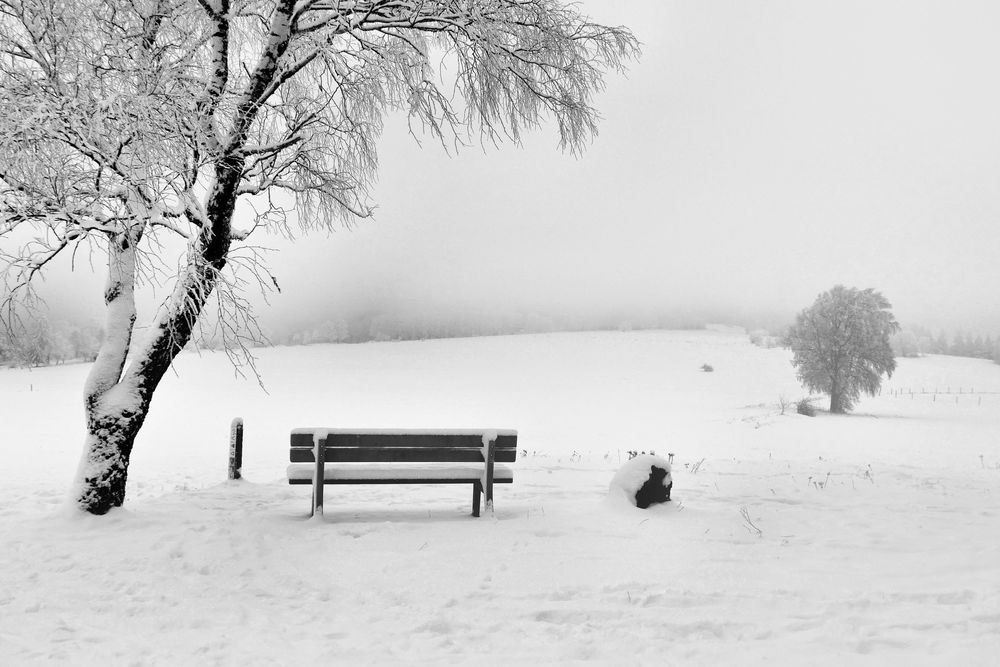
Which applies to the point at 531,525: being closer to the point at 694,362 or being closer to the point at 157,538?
the point at 157,538

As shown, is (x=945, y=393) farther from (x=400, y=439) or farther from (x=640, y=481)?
(x=400, y=439)

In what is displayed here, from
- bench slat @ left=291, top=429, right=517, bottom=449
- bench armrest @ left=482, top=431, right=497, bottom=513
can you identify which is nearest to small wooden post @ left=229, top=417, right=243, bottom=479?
bench slat @ left=291, top=429, right=517, bottom=449

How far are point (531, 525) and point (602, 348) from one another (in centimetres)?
4768

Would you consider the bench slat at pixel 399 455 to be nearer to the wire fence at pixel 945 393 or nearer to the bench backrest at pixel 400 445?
the bench backrest at pixel 400 445

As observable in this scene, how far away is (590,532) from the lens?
5695 millimetres

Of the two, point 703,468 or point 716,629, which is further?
point 703,468

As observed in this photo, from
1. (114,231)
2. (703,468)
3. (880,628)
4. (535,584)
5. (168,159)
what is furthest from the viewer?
(703,468)

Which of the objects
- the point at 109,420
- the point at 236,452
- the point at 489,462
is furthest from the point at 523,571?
the point at 236,452

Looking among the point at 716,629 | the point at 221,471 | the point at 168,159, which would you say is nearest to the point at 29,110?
the point at 168,159

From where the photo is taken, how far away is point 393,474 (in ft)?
20.6

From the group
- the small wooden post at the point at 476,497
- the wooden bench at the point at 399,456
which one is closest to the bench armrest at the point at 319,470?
the wooden bench at the point at 399,456

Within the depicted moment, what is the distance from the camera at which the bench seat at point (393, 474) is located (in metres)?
6.21

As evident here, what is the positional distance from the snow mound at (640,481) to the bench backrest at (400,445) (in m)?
1.22

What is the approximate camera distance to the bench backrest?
6234 millimetres
